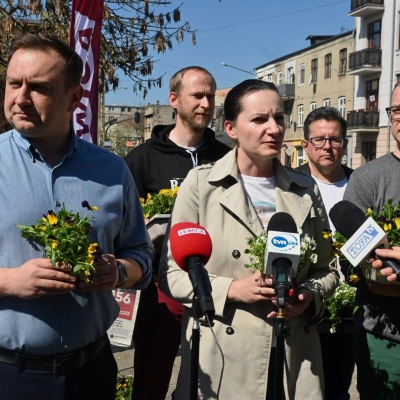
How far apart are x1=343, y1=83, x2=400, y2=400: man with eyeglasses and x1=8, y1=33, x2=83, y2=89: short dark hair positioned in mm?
1607

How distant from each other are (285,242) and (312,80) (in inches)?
2204

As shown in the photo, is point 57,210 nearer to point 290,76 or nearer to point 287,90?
point 287,90

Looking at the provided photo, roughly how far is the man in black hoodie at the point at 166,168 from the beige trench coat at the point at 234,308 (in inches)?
44.8

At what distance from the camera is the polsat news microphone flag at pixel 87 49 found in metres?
6.63

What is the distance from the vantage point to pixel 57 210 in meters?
2.92

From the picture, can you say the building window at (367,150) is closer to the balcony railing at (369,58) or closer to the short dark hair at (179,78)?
the balcony railing at (369,58)

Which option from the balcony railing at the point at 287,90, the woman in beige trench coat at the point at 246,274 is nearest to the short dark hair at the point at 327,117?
the woman in beige trench coat at the point at 246,274

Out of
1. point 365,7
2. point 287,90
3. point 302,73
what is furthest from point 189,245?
point 302,73

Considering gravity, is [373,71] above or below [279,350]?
above

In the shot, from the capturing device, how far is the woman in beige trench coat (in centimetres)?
335

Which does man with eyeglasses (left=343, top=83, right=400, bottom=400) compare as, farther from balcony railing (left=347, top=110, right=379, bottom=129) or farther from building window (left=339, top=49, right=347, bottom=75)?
building window (left=339, top=49, right=347, bottom=75)

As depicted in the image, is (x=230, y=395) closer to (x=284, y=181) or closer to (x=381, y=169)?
(x=284, y=181)

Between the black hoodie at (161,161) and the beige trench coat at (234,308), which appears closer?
the beige trench coat at (234,308)

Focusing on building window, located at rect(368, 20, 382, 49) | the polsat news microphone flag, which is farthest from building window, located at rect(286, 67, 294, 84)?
the polsat news microphone flag
